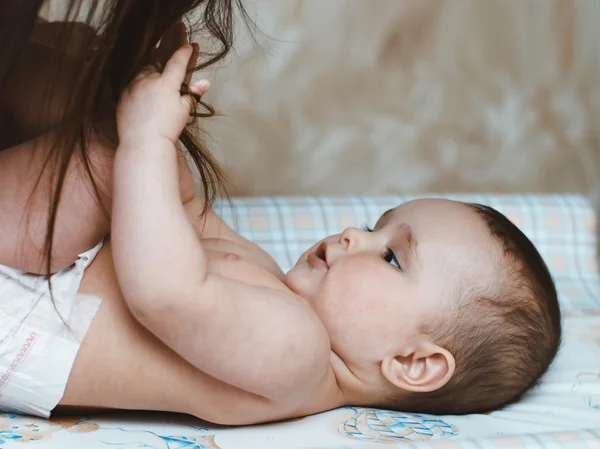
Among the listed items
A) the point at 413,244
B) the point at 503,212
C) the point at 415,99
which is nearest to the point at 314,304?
the point at 413,244

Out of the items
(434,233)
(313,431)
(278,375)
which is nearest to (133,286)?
(278,375)

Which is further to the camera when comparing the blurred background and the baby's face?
the blurred background

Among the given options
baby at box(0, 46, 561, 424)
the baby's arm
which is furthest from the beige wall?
the baby's arm

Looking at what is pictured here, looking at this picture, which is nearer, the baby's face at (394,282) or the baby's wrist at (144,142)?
the baby's wrist at (144,142)

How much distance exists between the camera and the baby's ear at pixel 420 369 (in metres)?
1.07

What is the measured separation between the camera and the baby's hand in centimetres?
88

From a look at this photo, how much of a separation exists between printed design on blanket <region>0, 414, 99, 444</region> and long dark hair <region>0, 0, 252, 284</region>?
0.19 meters

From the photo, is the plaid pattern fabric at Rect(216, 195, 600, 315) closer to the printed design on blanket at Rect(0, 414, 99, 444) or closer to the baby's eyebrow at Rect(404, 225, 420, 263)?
the baby's eyebrow at Rect(404, 225, 420, 263)

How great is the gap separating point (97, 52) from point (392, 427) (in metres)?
0.60

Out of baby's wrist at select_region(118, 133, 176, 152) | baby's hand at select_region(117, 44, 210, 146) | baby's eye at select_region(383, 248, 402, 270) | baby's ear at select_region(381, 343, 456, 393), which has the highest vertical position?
baby's hand at select_region(117, 44, 210, 146)

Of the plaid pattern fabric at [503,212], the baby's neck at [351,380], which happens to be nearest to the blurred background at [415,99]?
the plaid pattern fabric at [503,212]

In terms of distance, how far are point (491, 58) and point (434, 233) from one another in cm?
146

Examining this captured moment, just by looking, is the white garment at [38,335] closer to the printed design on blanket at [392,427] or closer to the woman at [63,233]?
the woman at [63,233]

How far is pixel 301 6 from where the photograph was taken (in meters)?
2.23
